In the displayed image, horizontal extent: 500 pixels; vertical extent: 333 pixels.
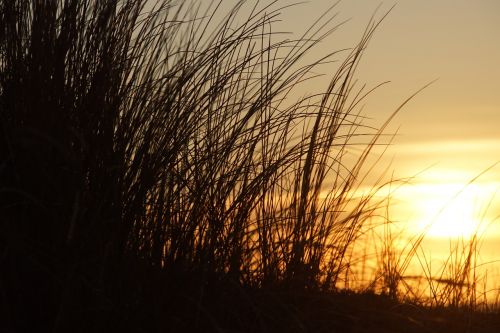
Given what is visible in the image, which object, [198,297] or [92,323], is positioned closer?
[92,323]

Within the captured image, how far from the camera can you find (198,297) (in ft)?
5.30

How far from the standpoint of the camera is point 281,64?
2.06 meters

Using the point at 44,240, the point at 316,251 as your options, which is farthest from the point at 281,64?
the point at 44,240

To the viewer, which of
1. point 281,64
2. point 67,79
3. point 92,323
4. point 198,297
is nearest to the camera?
point 92,323

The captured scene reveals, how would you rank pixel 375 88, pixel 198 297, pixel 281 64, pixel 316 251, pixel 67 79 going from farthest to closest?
1. pixel 375 88
2. pixel 316 251
3. pixel 281 64
4. pixel 67 79
5. pixel 198 297

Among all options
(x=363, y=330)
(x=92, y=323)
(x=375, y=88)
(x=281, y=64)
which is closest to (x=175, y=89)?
(x=281, y=64)

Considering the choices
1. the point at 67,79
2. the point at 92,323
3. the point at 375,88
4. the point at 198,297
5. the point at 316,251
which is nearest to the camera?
the point at 92,323

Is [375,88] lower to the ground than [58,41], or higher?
higher

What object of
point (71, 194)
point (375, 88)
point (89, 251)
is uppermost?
point (375, 88)

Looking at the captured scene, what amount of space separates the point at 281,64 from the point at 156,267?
671 millimetres

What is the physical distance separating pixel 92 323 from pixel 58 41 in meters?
0.66

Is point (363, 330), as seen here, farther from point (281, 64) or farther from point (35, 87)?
point (35, 87)

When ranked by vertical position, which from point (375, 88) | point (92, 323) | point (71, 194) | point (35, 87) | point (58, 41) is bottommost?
point (92, 323)

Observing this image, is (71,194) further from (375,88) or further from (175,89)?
(375,88)
